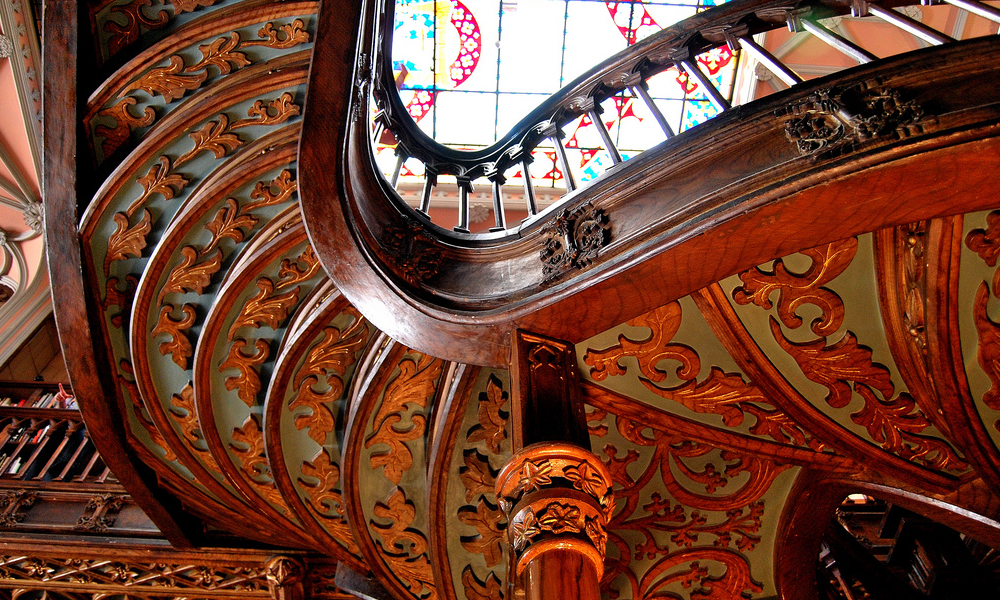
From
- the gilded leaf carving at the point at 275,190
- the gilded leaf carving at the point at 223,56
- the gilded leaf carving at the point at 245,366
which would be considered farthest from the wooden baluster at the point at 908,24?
the gilded leaf carving at the point at 245,366

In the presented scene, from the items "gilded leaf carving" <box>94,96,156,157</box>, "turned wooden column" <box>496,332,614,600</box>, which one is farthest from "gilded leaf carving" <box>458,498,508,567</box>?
"gilded leaf carving" <box>94,96,156,157</box>

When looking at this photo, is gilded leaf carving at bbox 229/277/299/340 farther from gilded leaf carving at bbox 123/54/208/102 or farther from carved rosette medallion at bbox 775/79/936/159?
carved rosette medallion at bbox 775/79/936/159

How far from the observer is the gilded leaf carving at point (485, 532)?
3.29m

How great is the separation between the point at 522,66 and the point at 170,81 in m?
6.09

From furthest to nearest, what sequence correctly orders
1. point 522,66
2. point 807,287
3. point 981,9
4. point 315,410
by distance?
point 522,66, point 315,410, point 807,287, point 981,9

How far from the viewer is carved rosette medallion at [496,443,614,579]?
165 cm

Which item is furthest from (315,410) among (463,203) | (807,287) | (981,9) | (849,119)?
(981,9)

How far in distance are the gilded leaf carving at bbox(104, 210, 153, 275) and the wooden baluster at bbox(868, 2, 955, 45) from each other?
3019 millimetres

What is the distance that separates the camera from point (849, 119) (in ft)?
6.55

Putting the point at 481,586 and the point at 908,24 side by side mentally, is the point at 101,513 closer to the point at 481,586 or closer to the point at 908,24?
the point at 481,586

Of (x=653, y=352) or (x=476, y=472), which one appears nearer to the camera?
(x=653, y=352)

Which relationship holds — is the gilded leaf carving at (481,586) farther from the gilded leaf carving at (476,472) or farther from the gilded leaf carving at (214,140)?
the gilded leaf carving at (214,140)

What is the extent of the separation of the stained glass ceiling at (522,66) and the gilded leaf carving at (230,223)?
17.2ft

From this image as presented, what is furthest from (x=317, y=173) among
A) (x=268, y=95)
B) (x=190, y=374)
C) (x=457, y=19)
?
(x=457, y=19)
